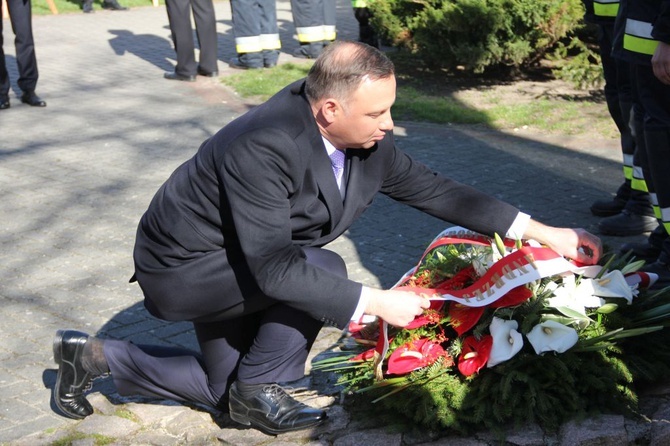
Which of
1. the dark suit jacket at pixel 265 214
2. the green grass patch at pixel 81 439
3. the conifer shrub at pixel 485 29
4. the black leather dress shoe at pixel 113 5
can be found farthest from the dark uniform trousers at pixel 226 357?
the black leather dress shoe at pixel 113 5

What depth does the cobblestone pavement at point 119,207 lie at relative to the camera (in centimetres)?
365

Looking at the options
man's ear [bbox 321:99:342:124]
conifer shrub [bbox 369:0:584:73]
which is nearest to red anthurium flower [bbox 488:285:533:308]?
man's ear [bbox 321:99:342:124]

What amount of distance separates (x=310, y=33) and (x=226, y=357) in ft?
29.2

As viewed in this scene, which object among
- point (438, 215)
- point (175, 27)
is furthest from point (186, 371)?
point (175, 27)

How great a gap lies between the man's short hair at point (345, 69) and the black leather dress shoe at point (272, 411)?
1039 millimetres

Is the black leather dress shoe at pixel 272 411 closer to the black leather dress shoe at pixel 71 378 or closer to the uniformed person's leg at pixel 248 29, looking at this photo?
the black leather dress shoe at pixel 71 378

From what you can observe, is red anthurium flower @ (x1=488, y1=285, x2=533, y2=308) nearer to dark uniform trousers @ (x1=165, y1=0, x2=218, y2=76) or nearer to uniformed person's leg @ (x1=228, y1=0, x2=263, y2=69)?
dark uniform trousers @ (x1=165, y1=0, x2=218, y2=76)

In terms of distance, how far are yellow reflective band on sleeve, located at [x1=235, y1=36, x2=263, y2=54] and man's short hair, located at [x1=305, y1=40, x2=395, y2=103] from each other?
8.25 m

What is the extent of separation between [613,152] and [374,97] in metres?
4.55

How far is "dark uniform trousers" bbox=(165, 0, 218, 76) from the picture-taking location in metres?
10.6

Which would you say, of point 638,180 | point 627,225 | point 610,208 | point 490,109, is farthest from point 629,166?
point 490,109

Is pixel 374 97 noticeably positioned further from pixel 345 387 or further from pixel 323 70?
pixel 345 387

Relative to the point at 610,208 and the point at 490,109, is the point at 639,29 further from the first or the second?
the point at 490,109

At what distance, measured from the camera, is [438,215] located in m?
3.65
